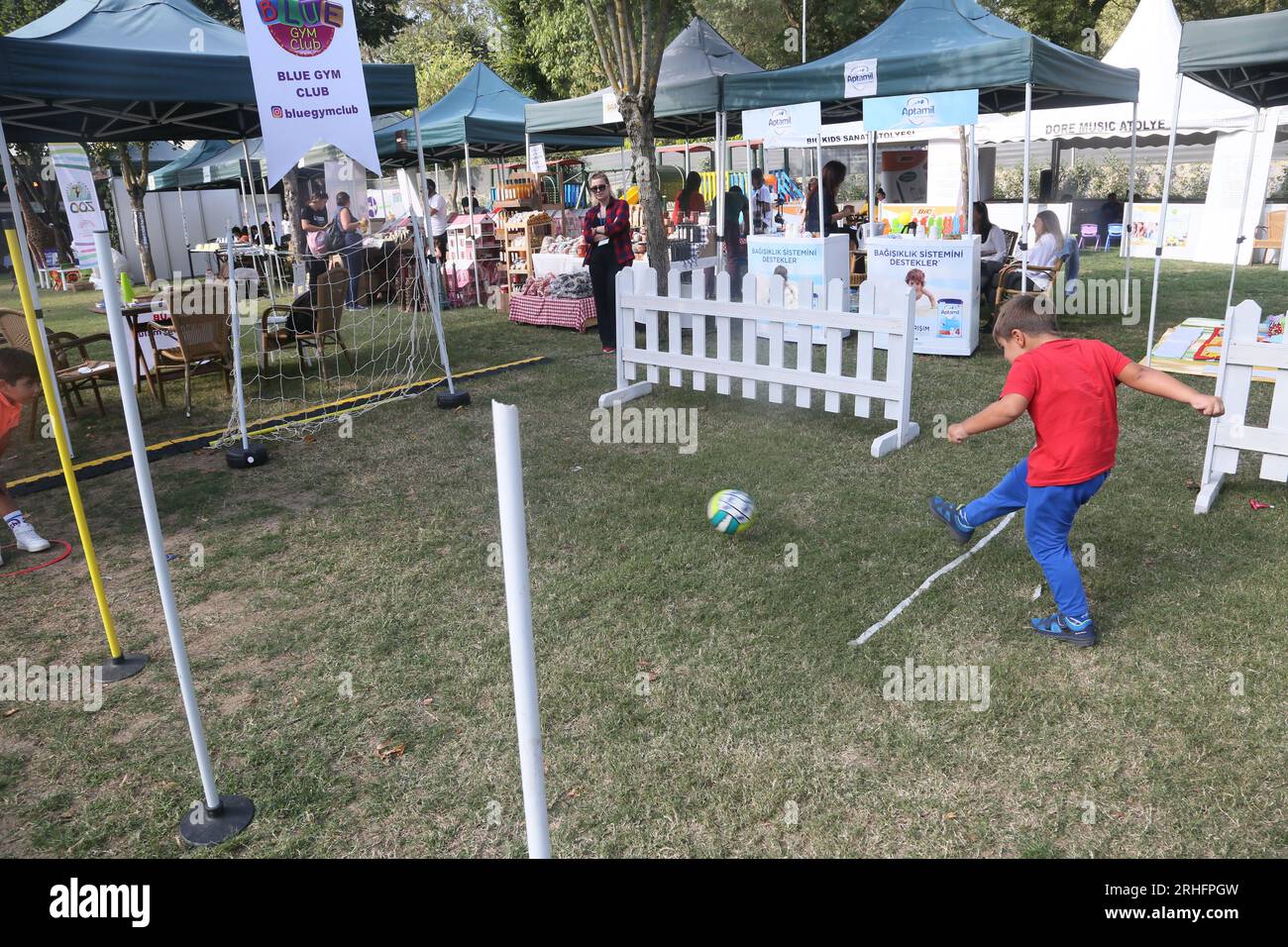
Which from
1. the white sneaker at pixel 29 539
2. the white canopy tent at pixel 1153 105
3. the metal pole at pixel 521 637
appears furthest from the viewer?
the white canopy tent at pixel 1153 105

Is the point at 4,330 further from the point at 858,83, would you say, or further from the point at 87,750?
the point at 858,83

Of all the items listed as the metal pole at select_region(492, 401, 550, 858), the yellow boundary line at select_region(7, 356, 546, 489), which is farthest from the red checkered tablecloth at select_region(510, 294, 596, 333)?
the metal pole at select_region(492, 401, 550, 858)

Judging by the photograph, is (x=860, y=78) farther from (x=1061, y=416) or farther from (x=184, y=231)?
(x=184, y=231)

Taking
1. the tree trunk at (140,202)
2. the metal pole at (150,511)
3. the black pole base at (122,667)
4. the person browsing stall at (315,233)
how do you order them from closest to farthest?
the metal pole at (150,511) → the black pole base at (122,667) → the person browsing stall at (315,233) → the tree trunk at (140,202)

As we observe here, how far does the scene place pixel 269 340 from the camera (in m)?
9.52

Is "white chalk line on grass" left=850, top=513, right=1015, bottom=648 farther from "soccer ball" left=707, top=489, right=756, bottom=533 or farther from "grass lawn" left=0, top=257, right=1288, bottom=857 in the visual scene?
"soccer ball" left=707, top=489, right=756, bottom=533

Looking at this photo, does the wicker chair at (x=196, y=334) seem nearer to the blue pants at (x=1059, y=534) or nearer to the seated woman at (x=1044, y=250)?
the blue pants at (x=1059, y=534)

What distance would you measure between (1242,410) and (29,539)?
288 inches

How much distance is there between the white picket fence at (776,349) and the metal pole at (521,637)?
4.86 m

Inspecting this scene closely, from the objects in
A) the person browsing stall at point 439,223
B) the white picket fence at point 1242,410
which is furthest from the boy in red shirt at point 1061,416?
the person browsing stall at point 439,223

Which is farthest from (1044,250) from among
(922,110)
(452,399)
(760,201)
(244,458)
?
(760,201)

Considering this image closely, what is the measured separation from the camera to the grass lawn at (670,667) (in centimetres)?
287

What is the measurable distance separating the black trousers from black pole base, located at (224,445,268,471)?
482cm
